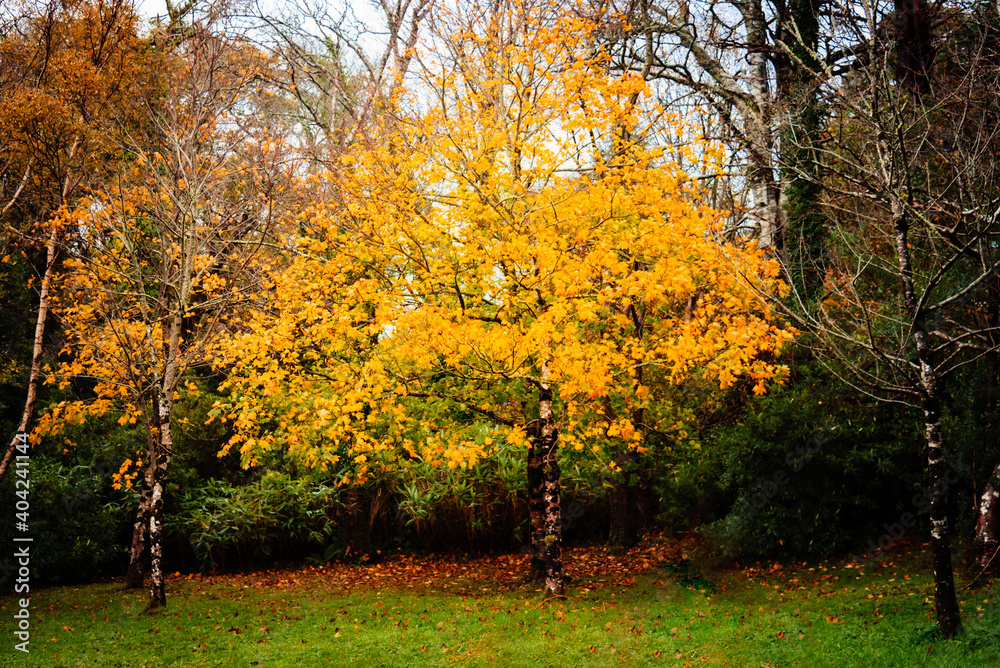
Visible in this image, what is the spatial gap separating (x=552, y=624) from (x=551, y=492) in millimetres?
1683

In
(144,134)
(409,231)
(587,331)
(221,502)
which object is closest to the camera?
(409,231)

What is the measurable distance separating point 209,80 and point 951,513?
1232cm

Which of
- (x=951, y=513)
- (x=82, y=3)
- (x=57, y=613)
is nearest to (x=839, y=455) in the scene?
(x=951, y=513)

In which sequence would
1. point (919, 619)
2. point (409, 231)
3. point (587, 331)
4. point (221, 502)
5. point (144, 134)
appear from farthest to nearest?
point (221, 502), point (587, 331), point (144, 134), point (409, 231), point (919, 619)

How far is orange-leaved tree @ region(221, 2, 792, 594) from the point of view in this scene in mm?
8172

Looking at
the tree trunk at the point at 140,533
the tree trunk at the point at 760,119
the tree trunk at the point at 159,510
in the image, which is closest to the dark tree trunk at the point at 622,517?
the tree trunk at the point at 760,119

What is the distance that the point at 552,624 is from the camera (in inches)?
324

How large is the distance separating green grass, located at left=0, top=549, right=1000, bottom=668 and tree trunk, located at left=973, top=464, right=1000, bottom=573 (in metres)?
0.66

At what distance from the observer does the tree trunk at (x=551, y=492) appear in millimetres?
9164

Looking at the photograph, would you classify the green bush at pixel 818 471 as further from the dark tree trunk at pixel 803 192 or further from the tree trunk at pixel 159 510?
the tree trunk at pixel 159 510

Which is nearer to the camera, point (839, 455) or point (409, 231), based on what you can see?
point (409, 231)

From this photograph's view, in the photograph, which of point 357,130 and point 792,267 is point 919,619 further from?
point 357,130

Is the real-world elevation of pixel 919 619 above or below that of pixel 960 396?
below

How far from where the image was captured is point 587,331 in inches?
402
